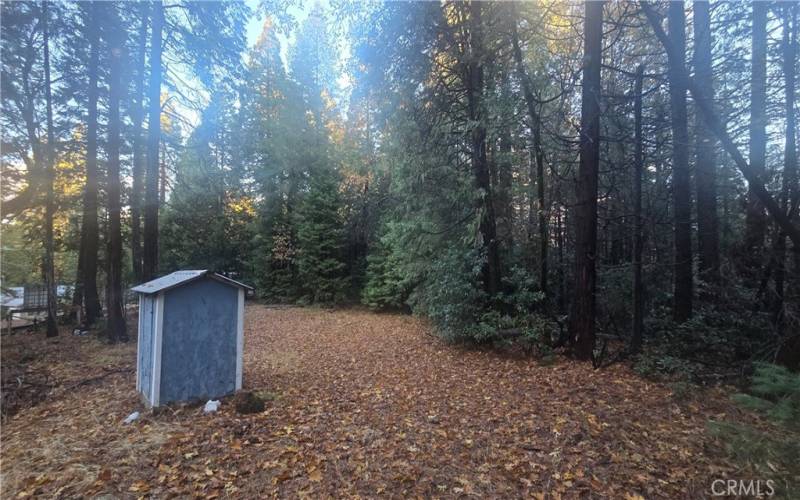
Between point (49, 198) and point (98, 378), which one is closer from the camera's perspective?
point (98, 378)

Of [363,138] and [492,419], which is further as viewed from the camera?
[363,138]

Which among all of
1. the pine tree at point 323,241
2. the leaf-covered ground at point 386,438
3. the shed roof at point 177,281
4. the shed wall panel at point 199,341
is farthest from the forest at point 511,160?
the pine tree at point 323,241

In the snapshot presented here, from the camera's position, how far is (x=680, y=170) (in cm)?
666

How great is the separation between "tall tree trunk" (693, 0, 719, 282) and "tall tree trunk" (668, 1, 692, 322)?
0.23 metres

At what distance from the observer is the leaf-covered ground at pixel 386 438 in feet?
9.28

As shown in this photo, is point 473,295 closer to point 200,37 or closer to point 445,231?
point 445,231

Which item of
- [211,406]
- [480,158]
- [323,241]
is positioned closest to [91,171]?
[211,406]

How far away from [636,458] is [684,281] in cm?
464

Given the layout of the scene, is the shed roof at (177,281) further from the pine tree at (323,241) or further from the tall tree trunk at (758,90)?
the pine tree at (323,241)

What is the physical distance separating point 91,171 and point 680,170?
484 inches

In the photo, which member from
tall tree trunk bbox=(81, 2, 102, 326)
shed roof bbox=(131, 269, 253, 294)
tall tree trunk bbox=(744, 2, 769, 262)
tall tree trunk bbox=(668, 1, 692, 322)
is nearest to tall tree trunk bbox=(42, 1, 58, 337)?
tall tree trunk bbox=(81, 2, 102, 326)

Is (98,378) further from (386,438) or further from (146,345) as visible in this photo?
(386,438)

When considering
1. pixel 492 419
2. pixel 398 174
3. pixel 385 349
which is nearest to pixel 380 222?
pixel 398 174

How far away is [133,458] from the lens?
324 cm
